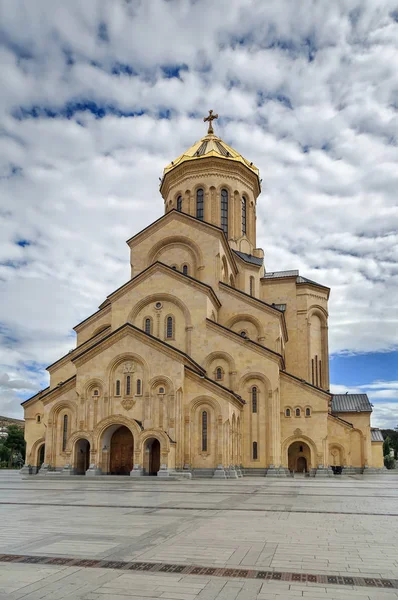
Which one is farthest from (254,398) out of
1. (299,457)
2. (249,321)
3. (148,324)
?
(148,324)

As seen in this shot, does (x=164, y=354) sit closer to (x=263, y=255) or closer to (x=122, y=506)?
(x=122, y=506)

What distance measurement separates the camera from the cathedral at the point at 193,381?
32.3 metres

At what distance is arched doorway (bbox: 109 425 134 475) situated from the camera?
33219 mm

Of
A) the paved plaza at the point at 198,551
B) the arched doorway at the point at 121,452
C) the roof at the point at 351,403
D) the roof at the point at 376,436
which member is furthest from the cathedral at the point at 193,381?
the paved plaza at the point at 198,551

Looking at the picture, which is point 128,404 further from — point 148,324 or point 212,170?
point 212,170

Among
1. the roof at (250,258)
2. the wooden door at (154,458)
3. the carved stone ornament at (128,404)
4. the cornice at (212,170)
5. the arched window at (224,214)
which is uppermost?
the cornice at (212,170)

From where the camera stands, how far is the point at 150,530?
1134cm

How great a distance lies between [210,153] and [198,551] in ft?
140

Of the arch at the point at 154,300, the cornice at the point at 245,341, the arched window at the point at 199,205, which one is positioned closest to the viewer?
the cornice at the point at 245,341

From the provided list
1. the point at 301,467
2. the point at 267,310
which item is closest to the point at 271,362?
the point at 267,310

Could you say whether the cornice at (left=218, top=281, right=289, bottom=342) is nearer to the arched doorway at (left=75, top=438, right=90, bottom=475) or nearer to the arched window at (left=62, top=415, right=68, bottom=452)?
the arched window at (left=62, top=415, right=68, bottom=452)

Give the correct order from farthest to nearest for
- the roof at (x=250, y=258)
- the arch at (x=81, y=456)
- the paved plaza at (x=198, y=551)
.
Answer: the roof at (x=250, y=258) → the arch at (x=81, y=456) → the paved plaza at (x=198, y=551)

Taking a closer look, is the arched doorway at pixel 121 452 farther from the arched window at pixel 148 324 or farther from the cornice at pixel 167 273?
the cornice at pixel 167 273

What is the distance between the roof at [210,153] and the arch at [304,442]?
24254 millimetres
